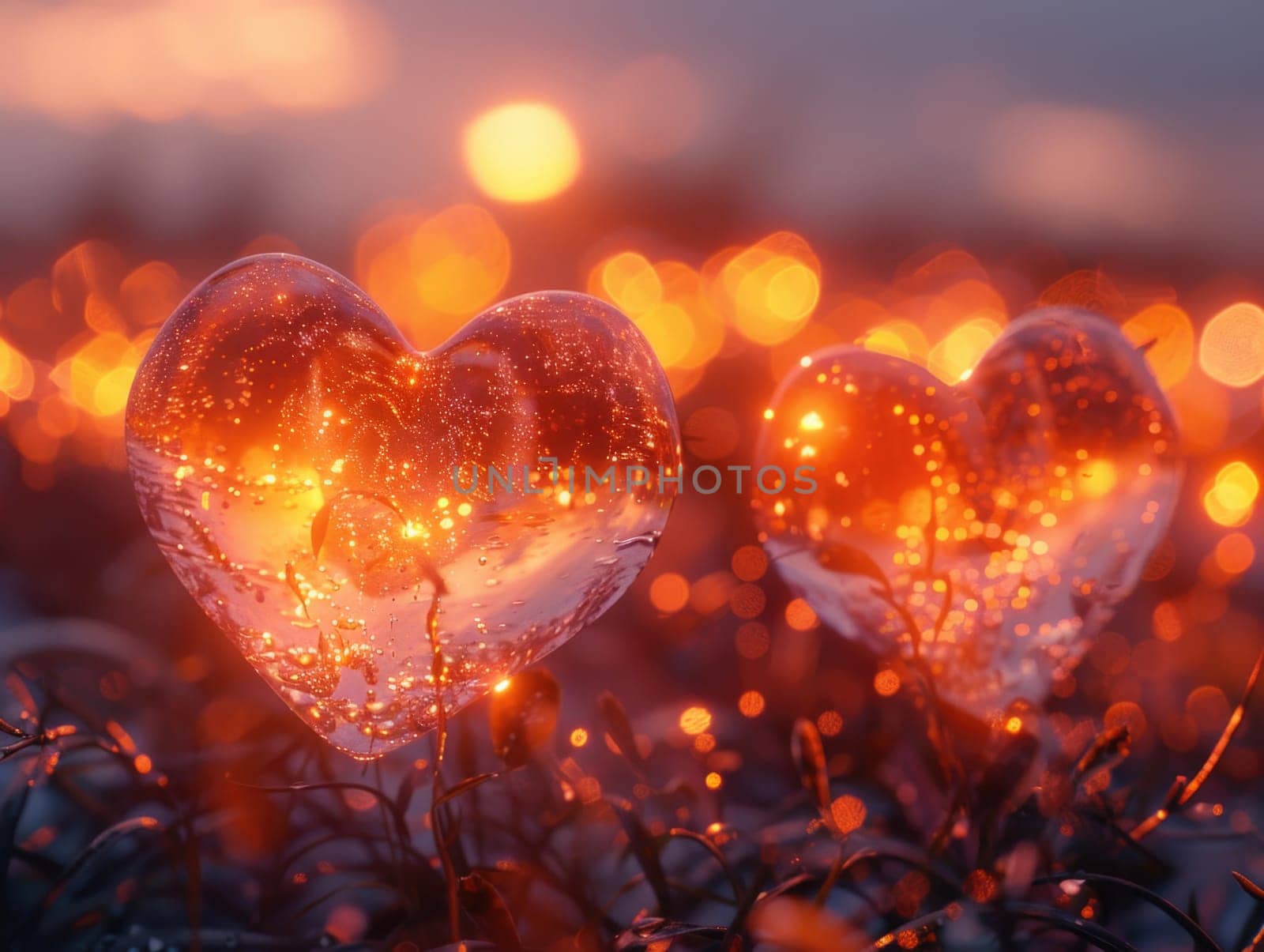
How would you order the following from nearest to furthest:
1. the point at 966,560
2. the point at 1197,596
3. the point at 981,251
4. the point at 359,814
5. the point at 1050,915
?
1. the point at 1050,915
2. the point at 966,560
3. the point at 359,814
4. the point at 1197,596
5. the point at 981,251

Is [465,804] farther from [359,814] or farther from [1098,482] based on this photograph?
[1098,482]

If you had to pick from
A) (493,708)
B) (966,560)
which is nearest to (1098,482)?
(966,560)

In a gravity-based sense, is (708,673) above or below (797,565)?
below

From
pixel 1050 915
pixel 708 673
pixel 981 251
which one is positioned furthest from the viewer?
pixel 981 251

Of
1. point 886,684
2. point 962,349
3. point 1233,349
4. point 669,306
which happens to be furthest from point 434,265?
point 886,684

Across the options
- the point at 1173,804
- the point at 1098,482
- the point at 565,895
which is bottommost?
the point at 565,895

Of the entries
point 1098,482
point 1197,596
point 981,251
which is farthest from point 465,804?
point 981,251

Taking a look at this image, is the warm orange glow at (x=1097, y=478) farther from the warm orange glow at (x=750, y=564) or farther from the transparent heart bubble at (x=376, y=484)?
the warm orange glow at (x=750, y=564)

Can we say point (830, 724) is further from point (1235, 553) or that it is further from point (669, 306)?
point (669, 306)

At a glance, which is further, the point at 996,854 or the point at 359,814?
the point at 359,814
